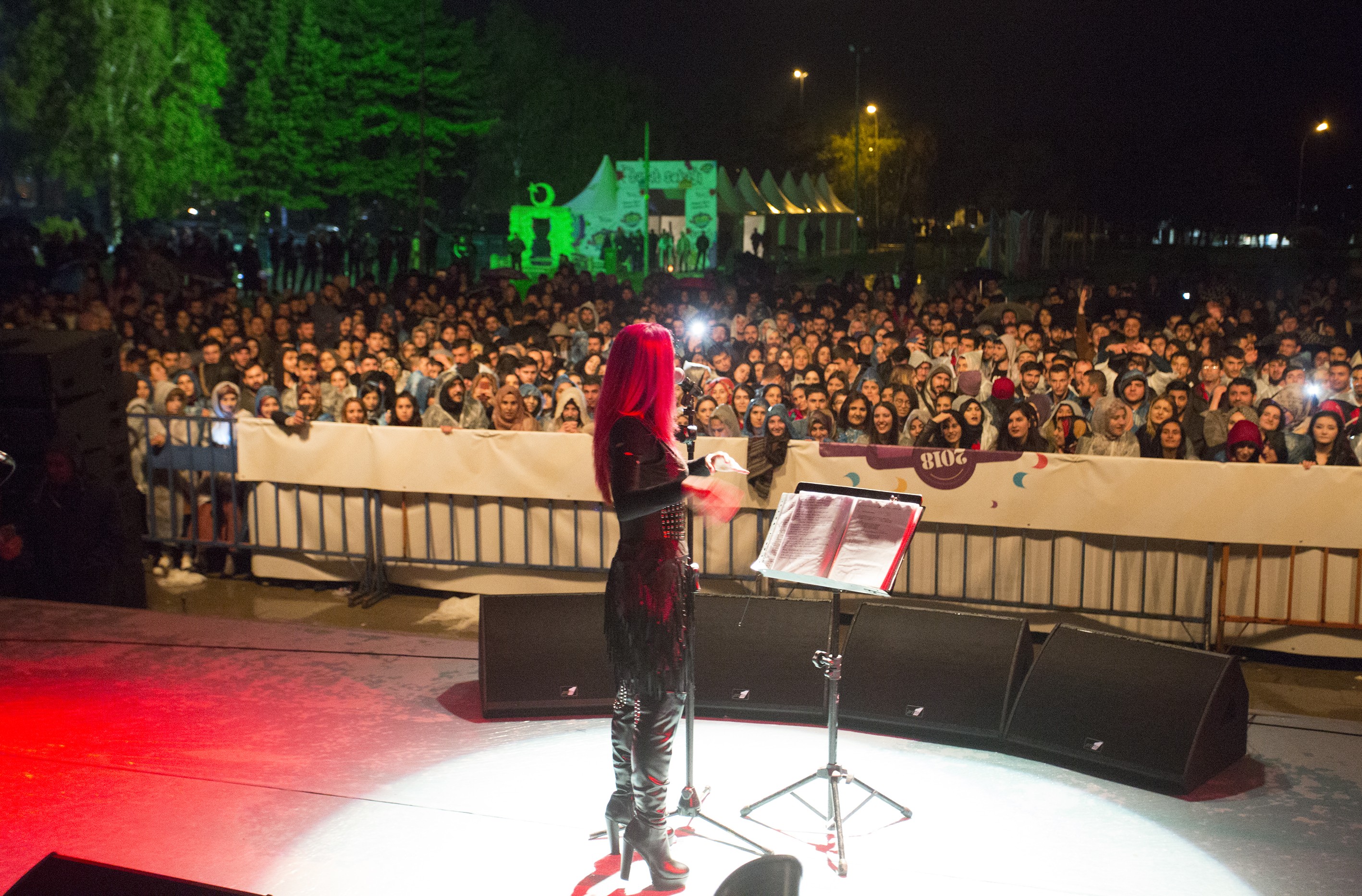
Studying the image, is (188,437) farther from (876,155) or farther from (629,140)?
(876,155)

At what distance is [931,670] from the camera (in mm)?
6312

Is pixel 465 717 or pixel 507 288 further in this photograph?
pixel 507 288

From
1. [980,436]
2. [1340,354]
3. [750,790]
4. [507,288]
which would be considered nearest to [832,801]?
[750,790]

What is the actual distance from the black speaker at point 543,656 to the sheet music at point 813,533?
174 cm

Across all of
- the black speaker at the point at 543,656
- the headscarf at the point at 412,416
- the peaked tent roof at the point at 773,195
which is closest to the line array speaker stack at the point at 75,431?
the headscarf at the point at 412,416

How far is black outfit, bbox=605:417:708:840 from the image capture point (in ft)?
14.3

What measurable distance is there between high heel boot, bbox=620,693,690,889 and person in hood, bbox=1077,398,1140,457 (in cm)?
501

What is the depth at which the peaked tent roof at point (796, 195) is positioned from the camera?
49281mm

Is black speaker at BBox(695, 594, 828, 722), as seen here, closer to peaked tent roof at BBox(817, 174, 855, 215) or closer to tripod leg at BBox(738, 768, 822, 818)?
tripod leg at BBox(738, 768, 822, 818)

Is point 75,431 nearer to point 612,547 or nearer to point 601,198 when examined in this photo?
point 612,547

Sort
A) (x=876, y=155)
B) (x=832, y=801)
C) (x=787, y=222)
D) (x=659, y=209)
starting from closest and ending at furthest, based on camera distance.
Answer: (x=832, y=801) < (x=659, y=209) < (x=787, y=222) < (x=876, y=155)

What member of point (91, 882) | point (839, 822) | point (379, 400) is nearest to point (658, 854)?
point (839, 822)

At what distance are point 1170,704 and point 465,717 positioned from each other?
3592mm

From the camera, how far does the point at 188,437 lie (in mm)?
9641
